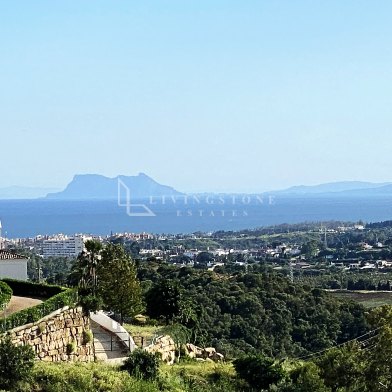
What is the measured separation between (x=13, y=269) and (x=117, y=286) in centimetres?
407

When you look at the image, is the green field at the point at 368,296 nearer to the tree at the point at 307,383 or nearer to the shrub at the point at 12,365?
the tree at the point at 307,383

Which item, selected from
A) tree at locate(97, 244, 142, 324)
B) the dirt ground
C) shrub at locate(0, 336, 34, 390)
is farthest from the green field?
shrub at locate(0, 336, 34, 390)

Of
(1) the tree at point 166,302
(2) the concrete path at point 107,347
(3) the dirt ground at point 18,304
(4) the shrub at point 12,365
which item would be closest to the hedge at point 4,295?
(3) the dirt ground at point 18,304

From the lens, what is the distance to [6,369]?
10.9 metres

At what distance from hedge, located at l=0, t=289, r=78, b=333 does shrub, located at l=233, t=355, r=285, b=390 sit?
368 cm

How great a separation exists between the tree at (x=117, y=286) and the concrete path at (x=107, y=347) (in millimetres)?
2588

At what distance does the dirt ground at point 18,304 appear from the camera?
14.3 metres

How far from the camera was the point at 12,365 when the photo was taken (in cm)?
1094

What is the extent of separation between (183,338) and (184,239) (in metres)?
115

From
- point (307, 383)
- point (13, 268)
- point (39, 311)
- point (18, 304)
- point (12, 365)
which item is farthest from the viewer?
point (13, 268)

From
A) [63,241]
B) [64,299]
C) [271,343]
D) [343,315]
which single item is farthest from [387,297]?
[63,241]

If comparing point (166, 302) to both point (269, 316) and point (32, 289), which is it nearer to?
point (32, 289)

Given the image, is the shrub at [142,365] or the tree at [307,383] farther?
the shrub at [142,365]

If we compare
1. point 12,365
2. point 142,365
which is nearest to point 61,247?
point 142,365
